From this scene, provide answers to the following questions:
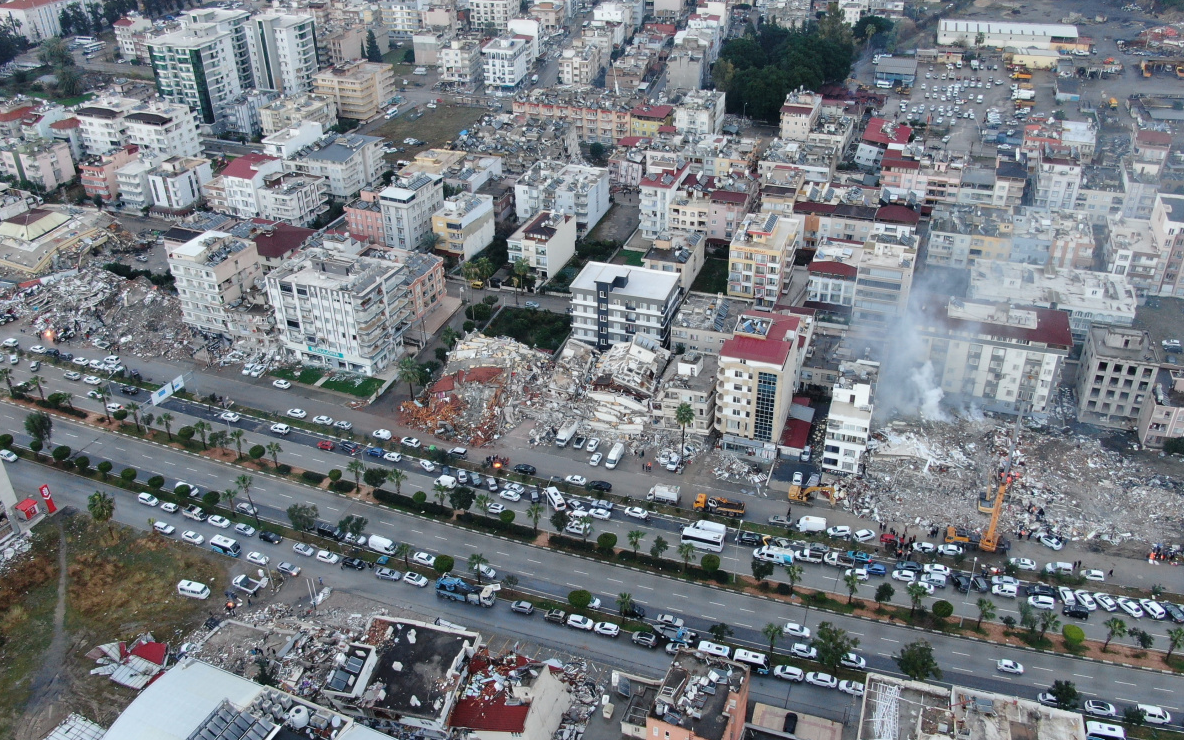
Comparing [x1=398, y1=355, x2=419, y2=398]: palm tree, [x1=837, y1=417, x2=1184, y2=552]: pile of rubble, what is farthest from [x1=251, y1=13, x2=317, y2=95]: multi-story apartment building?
[x1=837, y1=417, x2=1184, y2=552]: pile of rubble

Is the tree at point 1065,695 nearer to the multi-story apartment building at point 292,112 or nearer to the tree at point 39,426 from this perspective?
the tree at point 39,426

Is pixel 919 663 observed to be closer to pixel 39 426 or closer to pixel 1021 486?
pixel 1021 486

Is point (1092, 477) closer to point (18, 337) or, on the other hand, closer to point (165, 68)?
point (18, 337)

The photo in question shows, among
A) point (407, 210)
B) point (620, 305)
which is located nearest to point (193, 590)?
point (620, 305)

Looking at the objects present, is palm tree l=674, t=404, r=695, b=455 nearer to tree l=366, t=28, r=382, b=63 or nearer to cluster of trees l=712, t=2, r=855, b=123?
cluster of trees l=712, t=2, r=855, b=123

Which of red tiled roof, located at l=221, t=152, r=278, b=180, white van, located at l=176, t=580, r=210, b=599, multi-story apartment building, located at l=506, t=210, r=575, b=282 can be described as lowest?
white van, located at l=176, t=580, r=210, b=599

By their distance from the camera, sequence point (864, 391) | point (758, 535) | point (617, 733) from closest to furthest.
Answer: point (617, 733) < point (758, 535) < point (864, 391)

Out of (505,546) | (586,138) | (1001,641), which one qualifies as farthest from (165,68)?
(1001,641)

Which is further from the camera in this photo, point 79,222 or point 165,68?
point 165,68
